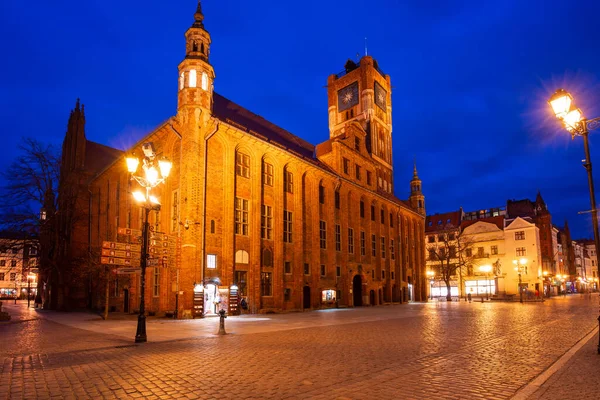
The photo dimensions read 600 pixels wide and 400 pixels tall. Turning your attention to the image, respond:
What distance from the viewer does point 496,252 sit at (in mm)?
72000

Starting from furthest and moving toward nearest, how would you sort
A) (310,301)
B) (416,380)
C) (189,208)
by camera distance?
1. (310,301)
2. (189,208)
3. (416,380)

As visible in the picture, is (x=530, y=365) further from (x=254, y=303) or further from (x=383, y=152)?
(x=383, y=152)

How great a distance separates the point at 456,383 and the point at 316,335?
8.69 metres

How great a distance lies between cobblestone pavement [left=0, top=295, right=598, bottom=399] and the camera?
7182 millimetres

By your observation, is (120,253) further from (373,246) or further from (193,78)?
(373,246)

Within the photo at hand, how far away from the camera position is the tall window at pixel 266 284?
31.2m

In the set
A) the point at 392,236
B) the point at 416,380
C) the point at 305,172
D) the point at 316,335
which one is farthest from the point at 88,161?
the point at 416,380

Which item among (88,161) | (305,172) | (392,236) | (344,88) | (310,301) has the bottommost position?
(310,301)

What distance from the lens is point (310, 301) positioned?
36.2 m

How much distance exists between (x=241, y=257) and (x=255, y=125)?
14.1 m

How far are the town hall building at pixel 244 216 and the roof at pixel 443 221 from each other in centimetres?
3069

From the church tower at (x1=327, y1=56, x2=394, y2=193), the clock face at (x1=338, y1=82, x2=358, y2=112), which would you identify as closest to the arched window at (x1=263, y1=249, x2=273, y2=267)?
the church tower at (x1=327, y1=56, x2=394, y2=193)

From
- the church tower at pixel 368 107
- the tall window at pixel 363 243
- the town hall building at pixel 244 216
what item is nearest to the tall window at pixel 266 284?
the town hall building at pixel 244 216

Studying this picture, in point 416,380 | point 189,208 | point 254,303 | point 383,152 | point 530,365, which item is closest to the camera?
point 416,380
